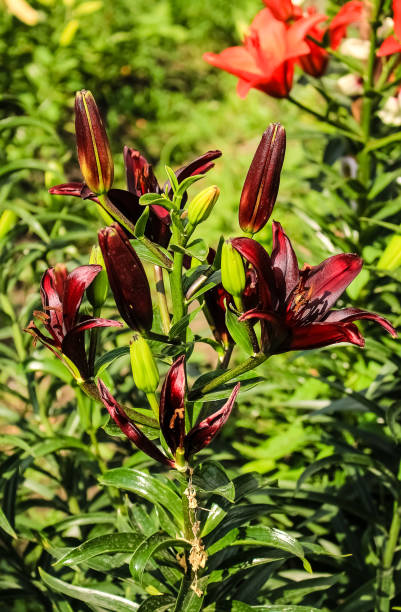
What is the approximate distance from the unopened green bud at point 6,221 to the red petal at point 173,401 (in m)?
0.68

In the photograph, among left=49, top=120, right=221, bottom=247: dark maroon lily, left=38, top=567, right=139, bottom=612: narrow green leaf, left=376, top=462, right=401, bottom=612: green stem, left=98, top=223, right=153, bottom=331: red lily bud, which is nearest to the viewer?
left=98, top=223, right=153, bottom=331: red lily bud

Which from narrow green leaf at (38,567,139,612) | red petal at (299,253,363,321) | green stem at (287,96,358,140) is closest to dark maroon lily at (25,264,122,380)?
red petal at (299,253,363,321)

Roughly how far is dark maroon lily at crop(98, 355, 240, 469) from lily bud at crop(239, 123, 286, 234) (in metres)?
0.17

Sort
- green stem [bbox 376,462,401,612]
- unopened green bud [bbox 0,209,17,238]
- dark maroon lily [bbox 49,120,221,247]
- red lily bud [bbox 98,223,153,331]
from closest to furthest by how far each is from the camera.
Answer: red lily bud [bbox 98,223,153,331], dark maroon lily [bbox 49,120,221,247], green stem [bbox 376,462,401,612], unopened green bud [bbox 0,209,17,238]

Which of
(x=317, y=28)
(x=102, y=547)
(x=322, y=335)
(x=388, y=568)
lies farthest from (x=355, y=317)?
(x=317, y=28)

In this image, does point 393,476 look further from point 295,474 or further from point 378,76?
point 378,76

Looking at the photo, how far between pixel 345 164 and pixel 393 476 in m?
0.70

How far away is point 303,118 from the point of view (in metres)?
3.04

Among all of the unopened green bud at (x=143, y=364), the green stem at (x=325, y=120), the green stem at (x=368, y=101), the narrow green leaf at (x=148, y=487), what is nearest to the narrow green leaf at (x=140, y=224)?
the unopened green bud at (x=143, y=364)

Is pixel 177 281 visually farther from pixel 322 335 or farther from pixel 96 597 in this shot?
pixel 96 597

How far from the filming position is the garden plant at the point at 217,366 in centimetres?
65

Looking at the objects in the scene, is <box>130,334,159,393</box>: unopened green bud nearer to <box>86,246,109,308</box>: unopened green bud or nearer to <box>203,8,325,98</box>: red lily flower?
<box>86,246,109,308</box>: unopened green bud

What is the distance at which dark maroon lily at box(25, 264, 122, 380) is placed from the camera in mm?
628

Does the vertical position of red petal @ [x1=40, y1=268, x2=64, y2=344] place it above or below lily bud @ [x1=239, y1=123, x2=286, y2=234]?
below
